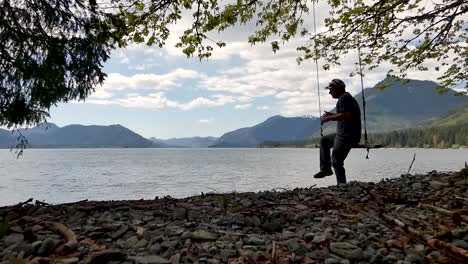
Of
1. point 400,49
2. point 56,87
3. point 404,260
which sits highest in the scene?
point 400,49

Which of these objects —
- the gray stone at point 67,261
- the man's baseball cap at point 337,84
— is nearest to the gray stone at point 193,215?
the gray stone at point 67,261

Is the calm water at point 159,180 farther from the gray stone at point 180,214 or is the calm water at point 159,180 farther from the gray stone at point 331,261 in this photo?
the gray stone at point 331,261

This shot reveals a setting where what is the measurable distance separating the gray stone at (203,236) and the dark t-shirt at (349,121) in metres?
6.74

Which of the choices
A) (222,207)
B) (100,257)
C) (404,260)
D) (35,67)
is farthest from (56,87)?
(404,260)

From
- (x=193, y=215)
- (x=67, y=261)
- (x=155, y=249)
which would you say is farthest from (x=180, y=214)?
(x=67, y=261)

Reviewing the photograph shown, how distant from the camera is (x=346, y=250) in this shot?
5.05 meters

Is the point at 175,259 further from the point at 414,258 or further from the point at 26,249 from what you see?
the point at 414,258

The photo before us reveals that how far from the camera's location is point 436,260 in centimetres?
476

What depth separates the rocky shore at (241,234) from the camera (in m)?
4.89

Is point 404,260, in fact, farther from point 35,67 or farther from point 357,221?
point 35,67

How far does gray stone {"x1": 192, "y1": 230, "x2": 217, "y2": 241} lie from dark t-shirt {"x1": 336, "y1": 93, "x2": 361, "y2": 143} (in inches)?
265

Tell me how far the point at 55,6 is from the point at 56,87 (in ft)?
6.94

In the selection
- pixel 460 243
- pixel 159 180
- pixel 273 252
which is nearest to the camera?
pixel 273 252

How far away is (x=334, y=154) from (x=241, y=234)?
21.2 ft
